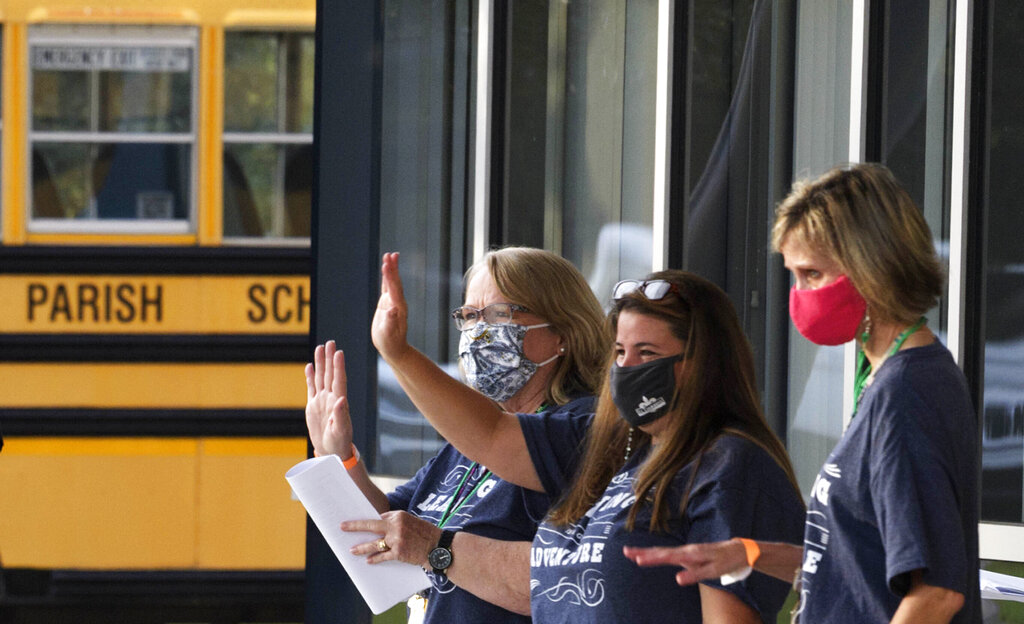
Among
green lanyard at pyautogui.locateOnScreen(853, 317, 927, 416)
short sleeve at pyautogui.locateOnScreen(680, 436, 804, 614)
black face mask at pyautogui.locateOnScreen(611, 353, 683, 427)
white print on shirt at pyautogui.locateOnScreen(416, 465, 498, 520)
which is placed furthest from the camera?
white print on shirt at pyautogui.locateOnScreen(416, 465, 498, 520)

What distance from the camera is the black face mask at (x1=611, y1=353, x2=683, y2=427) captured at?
156 cm

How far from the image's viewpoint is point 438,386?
1788 mm

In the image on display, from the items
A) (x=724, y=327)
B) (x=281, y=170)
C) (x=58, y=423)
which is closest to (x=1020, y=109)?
(x=724, y=327)

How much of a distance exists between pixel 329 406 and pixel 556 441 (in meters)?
0.42

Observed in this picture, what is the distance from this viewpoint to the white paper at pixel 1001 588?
199 centimetres

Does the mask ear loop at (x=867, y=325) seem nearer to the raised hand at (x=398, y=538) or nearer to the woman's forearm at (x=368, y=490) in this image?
the raised hand at (x=398, y=538)

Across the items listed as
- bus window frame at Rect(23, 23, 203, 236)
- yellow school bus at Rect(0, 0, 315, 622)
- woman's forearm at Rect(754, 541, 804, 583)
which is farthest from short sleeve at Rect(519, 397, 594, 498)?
bus window frame at Rect(23, 23, 203, 236)

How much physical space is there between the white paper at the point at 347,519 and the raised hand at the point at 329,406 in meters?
0.15

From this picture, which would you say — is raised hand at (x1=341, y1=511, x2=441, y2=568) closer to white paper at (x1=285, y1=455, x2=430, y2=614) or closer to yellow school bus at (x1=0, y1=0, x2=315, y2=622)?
white paper at (x1=285, y1=455, x2=430, y2=614)

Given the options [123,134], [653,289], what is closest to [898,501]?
[653,289]

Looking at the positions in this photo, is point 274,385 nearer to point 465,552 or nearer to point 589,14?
point 589,14

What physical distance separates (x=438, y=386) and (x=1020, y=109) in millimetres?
1947

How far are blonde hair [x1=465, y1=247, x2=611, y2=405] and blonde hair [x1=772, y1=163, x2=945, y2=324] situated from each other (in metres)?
0.64

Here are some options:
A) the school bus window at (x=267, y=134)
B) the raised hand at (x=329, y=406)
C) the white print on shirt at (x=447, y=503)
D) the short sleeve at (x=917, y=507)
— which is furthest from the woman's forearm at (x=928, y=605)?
the school bus window at (x=267, y=134)
